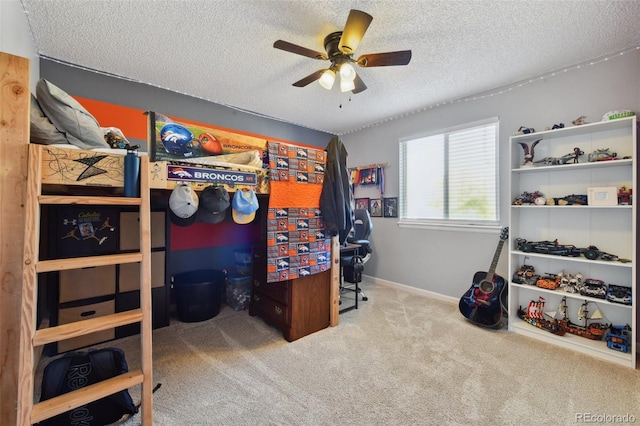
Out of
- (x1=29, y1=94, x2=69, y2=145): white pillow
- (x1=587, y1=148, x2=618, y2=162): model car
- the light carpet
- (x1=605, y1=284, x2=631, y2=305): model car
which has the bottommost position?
the light carpet

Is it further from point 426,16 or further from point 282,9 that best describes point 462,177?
point 282,9

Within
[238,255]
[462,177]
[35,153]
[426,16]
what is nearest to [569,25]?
[426,16]

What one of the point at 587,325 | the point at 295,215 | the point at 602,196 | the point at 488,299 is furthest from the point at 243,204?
the point at 587,325

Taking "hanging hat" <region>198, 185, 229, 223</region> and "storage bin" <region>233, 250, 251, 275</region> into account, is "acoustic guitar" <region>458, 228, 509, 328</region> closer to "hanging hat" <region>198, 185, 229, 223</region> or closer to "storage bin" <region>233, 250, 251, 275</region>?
"storage bin" <region>233, 250, 251, 275</region>

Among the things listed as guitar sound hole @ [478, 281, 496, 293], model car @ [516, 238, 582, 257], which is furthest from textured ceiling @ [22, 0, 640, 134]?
guitar sound hole @ [478, 281, 496, 293]

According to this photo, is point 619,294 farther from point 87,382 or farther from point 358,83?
point 87,382

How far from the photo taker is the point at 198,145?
76.0 inches

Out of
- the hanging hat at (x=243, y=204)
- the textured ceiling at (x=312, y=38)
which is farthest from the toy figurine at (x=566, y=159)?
the hanging hat at (x=243, y=204)

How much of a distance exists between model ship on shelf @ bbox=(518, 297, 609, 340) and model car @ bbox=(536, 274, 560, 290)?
21 centimetres

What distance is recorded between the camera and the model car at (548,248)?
2.35 metres

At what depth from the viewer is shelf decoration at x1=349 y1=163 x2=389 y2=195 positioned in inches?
167

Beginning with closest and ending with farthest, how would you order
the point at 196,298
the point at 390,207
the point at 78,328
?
1. the point at 78,328
2. the point at 196,298
3. the point at 390,207

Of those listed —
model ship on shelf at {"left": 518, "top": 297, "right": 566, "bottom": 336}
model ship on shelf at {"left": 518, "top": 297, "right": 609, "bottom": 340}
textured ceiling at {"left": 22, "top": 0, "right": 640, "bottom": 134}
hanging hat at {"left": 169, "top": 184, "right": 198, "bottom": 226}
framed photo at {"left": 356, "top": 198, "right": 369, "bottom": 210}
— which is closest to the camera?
hanging hat at {"left": 169, "top": 184, "right": 198, "bottom": 226}

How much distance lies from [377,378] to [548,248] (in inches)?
82.3
